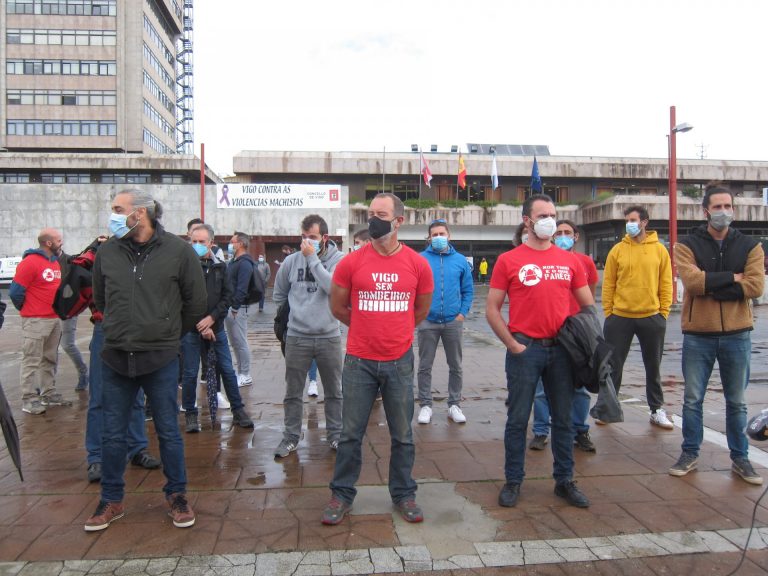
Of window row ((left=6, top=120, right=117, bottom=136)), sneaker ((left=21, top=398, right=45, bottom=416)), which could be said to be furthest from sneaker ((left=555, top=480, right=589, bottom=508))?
window row ((left=6, top=120, right=117, bottom=136))

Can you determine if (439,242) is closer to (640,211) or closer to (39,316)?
(640,211)

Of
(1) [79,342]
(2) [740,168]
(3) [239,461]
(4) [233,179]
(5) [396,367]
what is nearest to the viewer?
(5) [396,367]

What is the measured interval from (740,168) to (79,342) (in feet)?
139

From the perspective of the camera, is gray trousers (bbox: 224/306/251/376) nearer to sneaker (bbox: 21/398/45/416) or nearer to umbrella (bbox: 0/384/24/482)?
sneaker (bbox: 21/398/45/416)

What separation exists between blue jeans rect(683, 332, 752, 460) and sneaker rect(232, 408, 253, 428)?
12.2 ft

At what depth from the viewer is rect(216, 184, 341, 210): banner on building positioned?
33.5 m

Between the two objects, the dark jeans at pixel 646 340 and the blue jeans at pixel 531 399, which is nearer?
the blue jeans at pixel 531 399

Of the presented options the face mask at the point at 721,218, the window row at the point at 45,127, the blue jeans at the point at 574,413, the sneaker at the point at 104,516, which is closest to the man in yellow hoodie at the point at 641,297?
the blue jeans at the point at 574,413

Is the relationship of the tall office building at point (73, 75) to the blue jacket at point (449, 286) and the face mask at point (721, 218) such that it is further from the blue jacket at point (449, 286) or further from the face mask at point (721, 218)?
the face mask at point (721, 218)

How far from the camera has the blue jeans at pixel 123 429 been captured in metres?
3.51

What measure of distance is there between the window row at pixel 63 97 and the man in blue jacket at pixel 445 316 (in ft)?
Result: 165

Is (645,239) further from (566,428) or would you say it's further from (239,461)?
(239,461)

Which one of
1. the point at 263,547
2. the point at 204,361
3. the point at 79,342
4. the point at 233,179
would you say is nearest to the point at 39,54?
the point at 233,179

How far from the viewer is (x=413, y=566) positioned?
300cm
